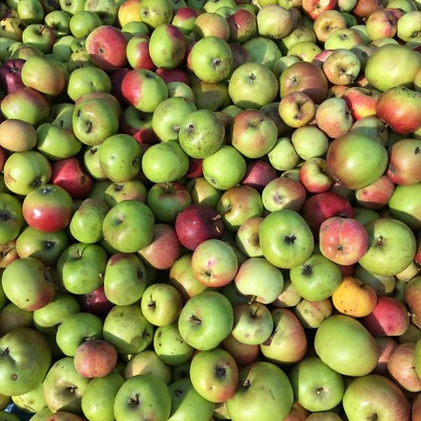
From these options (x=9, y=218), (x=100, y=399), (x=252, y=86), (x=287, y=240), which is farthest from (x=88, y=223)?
(x=252, y=86)

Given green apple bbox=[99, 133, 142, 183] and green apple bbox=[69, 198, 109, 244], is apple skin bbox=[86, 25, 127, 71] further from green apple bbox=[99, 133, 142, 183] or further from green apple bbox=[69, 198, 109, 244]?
green apple bbox=[69, 198, 109, 244]

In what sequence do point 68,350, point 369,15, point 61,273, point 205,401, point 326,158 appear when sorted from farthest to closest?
point 369,15, point 326,158, point 61,273, point 68,350, point 205,401

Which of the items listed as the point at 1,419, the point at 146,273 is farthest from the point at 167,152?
the point at 1,419

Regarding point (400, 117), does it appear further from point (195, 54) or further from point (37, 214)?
point (37, 214)

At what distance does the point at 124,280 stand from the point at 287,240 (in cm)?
103

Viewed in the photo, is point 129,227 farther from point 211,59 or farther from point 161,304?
point 211,59

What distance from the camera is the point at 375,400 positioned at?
2.20 meters

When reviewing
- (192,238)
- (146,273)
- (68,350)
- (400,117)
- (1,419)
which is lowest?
(1,419)

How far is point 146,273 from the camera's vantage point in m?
2.70

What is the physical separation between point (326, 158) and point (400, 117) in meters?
0.58

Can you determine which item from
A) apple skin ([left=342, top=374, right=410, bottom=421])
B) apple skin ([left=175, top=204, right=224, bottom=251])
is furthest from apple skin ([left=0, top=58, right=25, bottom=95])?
apple skin ([left=342, top=374, right=410, bottom=421])

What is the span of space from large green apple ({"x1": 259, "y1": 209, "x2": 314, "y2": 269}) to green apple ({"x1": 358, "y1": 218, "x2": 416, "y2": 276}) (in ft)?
1.37

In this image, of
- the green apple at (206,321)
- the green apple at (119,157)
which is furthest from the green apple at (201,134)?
the green apple at (206,321)

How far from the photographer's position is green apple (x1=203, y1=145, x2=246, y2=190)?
2.83 meters
